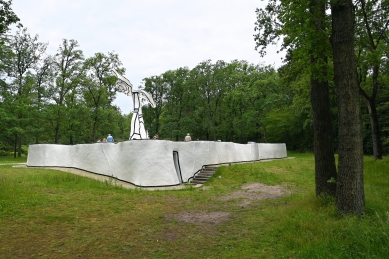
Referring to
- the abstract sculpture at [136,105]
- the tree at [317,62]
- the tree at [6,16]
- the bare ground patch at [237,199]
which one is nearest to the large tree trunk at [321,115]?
the tree at [317,62]

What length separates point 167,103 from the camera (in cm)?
4200

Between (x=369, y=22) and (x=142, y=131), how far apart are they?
47.7 feet

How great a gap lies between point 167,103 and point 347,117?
121ft

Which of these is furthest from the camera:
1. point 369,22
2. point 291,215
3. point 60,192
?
point 369,22

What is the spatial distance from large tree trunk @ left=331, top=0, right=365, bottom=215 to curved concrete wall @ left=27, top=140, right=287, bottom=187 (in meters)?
9.75

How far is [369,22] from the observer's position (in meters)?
14.4

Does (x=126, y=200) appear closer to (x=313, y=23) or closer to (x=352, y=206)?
(x=352, y=206)

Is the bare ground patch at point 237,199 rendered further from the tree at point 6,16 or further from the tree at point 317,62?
the tree at point 6,16

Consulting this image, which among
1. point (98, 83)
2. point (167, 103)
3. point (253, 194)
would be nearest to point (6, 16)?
point (253, 194)

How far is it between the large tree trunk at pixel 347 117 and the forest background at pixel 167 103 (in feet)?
62.5

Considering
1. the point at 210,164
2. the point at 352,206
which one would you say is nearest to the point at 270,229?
the point at 352,206

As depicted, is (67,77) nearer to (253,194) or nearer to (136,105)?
(136,105)

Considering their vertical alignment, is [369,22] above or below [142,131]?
above

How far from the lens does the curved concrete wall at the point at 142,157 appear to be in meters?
14.5
